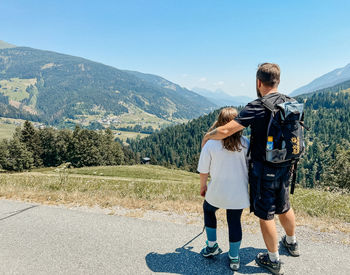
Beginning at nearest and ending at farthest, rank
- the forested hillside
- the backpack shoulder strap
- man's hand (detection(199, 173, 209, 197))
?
the backpack shoulder strap, man's hand (detection(199, 173, 209, 197)), the forested hillside

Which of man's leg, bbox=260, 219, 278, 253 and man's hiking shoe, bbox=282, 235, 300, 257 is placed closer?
man's leg, bbox=260, 219, 278, 253

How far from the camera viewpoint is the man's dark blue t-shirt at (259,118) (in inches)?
137

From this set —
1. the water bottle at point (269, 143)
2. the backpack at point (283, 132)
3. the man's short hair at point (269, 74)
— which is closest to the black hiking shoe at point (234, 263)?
the backpack at point (283, 132)

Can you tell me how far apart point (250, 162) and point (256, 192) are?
516mm

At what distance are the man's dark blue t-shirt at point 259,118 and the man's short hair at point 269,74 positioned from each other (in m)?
0.21

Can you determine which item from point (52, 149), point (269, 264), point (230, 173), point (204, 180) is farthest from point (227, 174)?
point (52, 149)

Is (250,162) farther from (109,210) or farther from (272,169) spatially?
(109,210)

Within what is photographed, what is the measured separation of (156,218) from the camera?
624 cm

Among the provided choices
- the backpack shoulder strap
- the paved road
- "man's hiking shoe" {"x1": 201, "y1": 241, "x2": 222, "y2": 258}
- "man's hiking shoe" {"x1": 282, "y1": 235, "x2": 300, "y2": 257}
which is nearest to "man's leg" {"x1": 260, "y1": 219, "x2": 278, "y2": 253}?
the paved road

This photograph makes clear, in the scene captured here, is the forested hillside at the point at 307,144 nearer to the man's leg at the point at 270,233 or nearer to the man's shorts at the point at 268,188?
the man's leg at the point at 270,233

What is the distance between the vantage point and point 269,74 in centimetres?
354

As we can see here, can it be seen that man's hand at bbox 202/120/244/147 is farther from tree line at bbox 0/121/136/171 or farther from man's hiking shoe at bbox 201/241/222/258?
tree line at bbox 0/121/136/171

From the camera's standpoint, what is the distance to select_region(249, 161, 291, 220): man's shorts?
3.56 meters

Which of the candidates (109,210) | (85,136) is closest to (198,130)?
(85,136)
